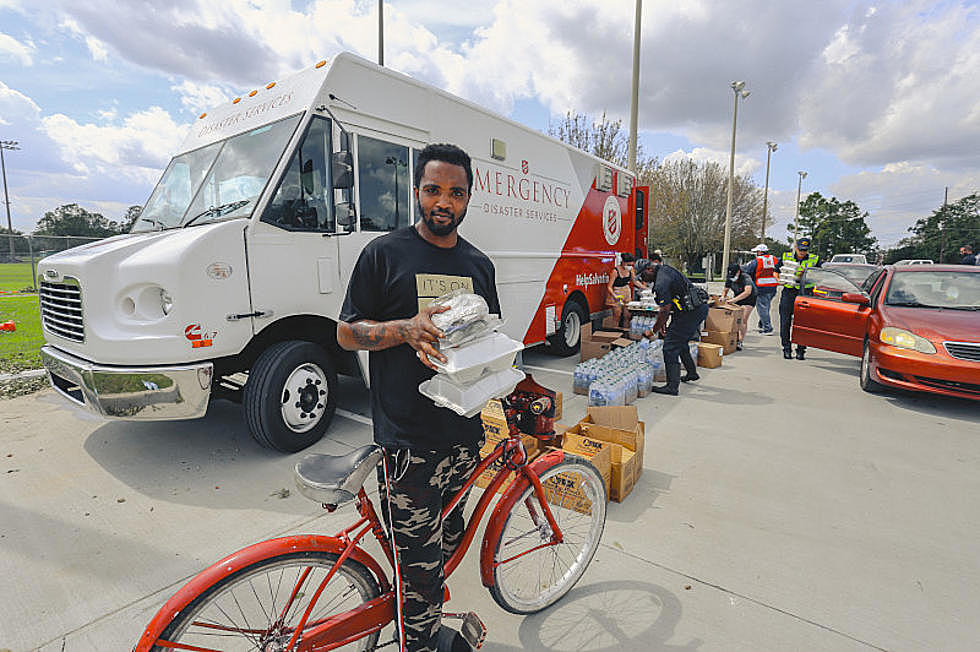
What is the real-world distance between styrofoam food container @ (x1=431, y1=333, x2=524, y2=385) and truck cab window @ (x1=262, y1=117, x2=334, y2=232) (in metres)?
3.03

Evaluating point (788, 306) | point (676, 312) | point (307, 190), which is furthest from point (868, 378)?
point (307, 190)

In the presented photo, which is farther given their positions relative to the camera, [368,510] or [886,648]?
[886,648]

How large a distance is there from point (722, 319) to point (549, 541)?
7.01 meters

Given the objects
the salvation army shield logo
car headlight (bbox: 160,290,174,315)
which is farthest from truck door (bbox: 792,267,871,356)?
car headlight (bbox: 160,290,174,315)

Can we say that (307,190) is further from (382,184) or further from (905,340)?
(905,340)

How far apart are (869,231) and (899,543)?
76.7m

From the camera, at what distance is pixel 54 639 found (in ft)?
7.16

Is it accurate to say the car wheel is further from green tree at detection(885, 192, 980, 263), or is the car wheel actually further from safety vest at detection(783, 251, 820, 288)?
green tree at detection(885, 192, 980, 263)

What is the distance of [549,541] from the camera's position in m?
2.29

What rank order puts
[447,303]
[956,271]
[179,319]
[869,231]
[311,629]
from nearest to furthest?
[447,303] → [311,629] → [179,319] → [956,271] → [869,231]

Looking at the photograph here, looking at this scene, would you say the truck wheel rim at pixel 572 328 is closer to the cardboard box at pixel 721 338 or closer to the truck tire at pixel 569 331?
the truck tire at pixel 569 331

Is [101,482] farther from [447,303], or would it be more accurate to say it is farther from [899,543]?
[899,543]

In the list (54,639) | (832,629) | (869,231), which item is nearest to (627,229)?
(832,629)

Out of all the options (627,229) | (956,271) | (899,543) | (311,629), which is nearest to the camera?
(311,629)
